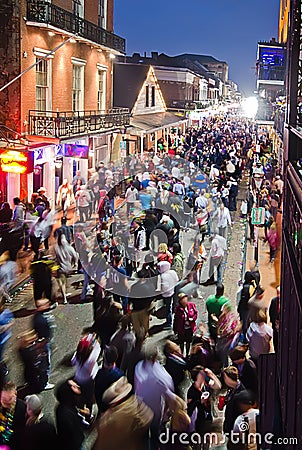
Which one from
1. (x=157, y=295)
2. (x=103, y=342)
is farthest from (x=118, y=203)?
(x=103, y=342)

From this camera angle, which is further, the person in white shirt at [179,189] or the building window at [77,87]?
the building window at [77,87]

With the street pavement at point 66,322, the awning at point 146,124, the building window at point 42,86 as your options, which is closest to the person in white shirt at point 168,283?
the street pavement at point 66,322

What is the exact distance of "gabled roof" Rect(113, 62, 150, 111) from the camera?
38625 millimetres

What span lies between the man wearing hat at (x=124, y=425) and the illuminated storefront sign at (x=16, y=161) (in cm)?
1139

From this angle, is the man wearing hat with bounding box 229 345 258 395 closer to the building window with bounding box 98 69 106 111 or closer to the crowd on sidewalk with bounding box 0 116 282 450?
the crowd on sidewalk with bounding box 0 116 282 450

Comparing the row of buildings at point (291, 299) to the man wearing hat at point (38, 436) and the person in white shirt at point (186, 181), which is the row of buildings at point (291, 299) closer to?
the man wearing hat at point (38, 436)

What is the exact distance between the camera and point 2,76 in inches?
751

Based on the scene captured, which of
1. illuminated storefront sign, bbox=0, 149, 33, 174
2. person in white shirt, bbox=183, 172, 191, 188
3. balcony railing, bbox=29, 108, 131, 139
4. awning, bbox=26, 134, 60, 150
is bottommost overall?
person in white shirt, bbox=183, 172, 191, 188

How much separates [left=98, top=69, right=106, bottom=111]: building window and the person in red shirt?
71.0 ft

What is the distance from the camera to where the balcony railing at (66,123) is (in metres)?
20.0

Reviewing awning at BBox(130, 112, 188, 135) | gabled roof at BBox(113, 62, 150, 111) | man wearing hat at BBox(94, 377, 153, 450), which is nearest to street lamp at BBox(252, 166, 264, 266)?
man wearing hat at BBox(94, 377, 153, 450)

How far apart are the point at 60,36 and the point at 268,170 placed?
11450 mm

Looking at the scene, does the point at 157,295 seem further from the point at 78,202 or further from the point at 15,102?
the point at 15,102

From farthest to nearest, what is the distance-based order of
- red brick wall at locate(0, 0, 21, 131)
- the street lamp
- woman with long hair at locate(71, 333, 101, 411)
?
red brick wall at locate(0, 0, 21, 131)
the street lamp
woman with long hair at locate(71, 333, 101, 411)
